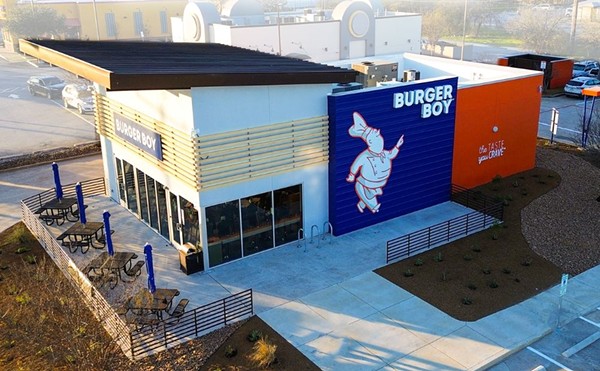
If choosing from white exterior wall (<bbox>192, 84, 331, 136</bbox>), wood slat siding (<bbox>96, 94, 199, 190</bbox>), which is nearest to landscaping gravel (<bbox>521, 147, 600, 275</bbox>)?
white exterior wall (<bbox>192, 84, 331, 136</bbox>)

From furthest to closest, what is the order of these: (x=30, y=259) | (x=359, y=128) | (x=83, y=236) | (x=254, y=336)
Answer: (x=359, y=128) < (x=83, y=236) < (x=30, y=259) < (x=254, y=336)

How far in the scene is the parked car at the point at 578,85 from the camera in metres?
42.4

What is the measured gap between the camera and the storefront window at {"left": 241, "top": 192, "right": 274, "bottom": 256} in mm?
19078

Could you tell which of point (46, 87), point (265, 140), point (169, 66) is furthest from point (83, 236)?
point (46, 87)

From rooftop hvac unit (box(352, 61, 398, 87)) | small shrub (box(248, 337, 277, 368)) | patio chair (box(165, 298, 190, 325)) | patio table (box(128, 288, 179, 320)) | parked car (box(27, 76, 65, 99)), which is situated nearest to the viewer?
small shrub (box(248, 337, 277, 368))

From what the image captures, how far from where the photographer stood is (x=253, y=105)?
1800 centimetres

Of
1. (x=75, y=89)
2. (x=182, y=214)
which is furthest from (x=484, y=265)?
(x=75, y=89)

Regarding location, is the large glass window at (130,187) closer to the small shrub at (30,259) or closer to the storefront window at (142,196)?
the storefront window at (142,196)

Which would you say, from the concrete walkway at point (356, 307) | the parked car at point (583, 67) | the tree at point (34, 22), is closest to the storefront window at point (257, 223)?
the concrete walkway at point (356, 307)

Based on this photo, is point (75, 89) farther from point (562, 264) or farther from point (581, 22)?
point (581, 22)

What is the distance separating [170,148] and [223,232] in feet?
10.3

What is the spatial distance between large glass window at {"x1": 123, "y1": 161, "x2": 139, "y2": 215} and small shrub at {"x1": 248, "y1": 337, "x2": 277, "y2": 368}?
34.0 ft

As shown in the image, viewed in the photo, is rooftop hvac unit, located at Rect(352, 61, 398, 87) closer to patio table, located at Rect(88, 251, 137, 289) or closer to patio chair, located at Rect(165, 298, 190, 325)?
patio table, located at Rect(88, 251, 137, 289)

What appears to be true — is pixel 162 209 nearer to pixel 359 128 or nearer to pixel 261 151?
pixel 261 151
